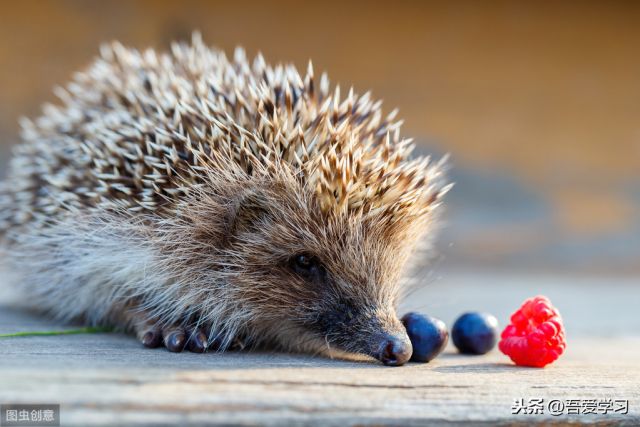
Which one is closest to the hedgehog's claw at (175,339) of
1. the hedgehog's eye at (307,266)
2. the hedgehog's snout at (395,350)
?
the hedgehog's eye at (307,266)

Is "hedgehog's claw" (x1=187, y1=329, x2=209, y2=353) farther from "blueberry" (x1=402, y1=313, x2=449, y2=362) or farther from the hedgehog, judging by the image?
"blueberry" (x1=402, y1=313, x2=449, y2=362)

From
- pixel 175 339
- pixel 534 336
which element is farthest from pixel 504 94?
pixel 175 339

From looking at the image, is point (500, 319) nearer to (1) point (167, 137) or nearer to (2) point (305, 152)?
(2) point (305, 152)

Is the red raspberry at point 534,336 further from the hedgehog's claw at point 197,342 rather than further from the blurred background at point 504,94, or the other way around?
the blurred background at point 504,94

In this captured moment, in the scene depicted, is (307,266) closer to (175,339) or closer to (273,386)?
(175,339)

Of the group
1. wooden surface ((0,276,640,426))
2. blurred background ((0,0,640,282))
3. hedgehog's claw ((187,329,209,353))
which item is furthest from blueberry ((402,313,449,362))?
blurred background ((0,0,640,282))

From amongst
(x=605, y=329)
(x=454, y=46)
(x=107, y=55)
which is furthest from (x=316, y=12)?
(x=605, y=329)

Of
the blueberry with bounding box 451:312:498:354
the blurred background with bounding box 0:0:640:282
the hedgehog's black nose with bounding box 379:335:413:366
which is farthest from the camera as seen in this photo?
the blurred background with bounding box 0:0:640:282
